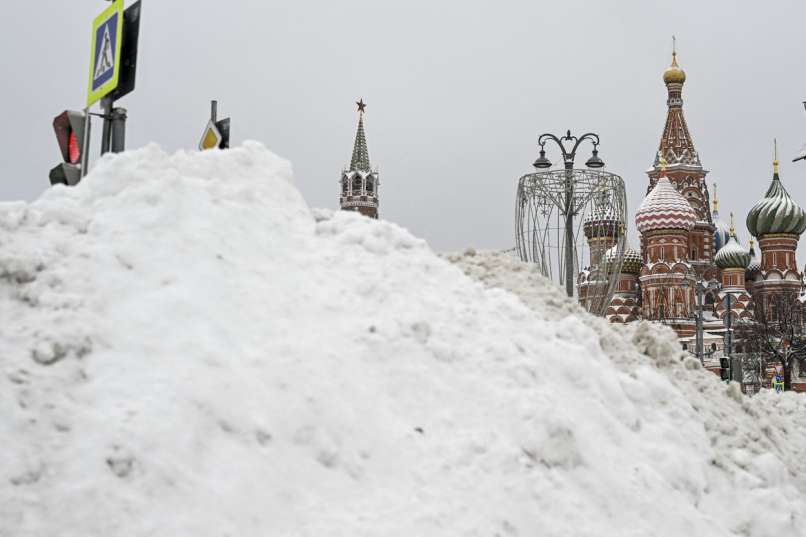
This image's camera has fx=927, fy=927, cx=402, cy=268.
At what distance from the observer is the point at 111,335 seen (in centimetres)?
429

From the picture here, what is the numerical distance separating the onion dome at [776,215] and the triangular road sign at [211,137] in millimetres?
58707

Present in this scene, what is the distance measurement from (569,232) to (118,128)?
27.0 ft

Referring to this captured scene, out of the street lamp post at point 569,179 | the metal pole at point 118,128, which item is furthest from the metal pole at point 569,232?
the metal pole at point 118,128

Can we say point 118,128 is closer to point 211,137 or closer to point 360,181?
point 211,137

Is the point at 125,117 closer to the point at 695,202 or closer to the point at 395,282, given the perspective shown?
the point at 395,282

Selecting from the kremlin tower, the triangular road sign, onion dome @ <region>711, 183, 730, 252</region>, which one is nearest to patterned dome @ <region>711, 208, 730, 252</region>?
onion dome @ <region>711, 183, 730, 252</region>

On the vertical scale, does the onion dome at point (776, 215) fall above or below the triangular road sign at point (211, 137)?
above

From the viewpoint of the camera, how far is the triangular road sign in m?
7.78

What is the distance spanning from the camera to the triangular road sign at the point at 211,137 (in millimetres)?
7777

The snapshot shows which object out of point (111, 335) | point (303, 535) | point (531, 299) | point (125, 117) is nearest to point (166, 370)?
point (111, 335)

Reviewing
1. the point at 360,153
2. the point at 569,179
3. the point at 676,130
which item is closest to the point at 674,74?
the point at 676,130

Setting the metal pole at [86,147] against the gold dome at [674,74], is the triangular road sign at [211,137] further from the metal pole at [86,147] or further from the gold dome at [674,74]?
the gold dome at [674,74]

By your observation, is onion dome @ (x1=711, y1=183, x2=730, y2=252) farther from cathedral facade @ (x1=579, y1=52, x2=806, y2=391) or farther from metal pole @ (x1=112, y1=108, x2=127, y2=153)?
metal pole @ (x1=112, y1=108, x2=127, y2=153)

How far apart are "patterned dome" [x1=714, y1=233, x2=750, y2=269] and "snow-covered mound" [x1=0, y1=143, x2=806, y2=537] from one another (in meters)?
58.7
